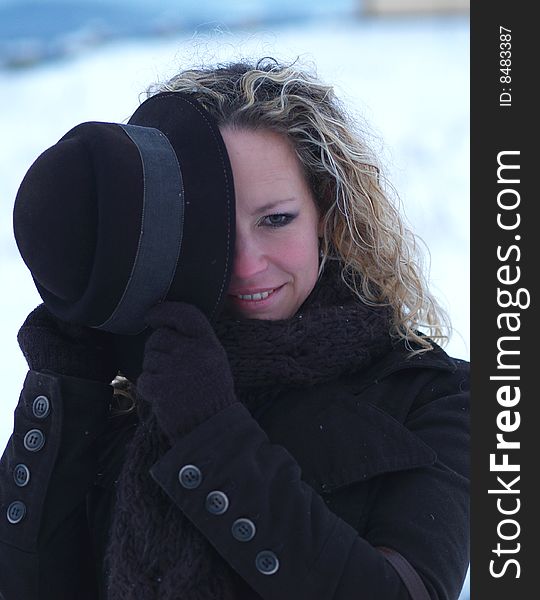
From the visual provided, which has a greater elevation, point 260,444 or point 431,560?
point 260,444

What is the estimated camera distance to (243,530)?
1140 millimetres

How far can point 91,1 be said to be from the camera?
215 inches

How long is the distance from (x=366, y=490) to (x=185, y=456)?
295mm

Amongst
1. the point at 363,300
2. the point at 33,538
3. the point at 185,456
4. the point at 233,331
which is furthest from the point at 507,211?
the point at 33,538

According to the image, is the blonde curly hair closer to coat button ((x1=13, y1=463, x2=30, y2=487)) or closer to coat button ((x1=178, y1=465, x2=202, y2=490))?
coat button ((x1=178, y1=465, x2=202, y2=490))

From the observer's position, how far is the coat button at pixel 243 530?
44.8 inches

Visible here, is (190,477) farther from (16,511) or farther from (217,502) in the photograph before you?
(16,511)

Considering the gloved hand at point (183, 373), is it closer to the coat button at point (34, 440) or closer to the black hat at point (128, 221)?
the black hat at point (128, 221)

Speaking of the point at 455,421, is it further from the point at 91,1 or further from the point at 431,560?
the point at 91,1

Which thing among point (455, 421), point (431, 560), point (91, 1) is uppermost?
point (91, 1)

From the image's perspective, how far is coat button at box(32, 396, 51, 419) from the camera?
1.36 meters

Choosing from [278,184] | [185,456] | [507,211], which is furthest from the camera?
[278,184]

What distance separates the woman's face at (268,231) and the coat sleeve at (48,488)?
0.97 feet

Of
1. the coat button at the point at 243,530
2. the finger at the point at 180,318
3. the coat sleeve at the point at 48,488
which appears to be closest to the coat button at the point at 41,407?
the coat sleeve at the point at 48,488
